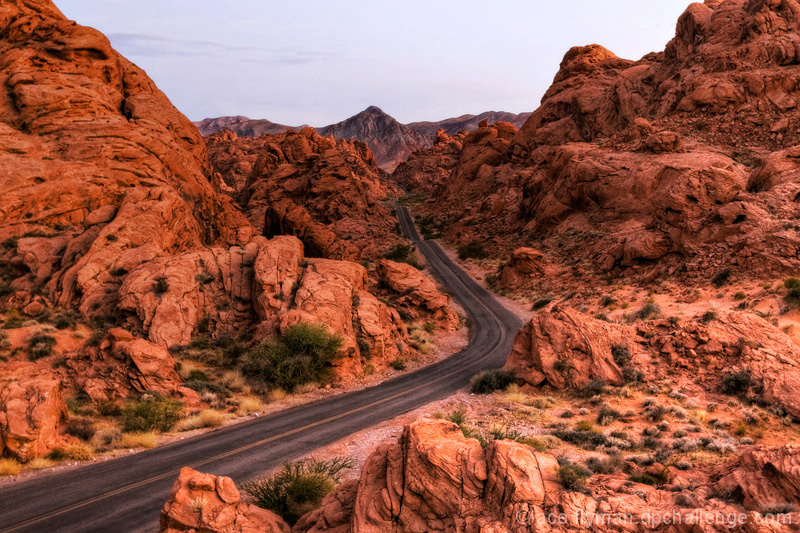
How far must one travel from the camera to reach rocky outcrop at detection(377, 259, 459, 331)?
38.4 meters

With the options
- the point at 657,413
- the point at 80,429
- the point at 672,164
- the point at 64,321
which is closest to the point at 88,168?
the point at 64,321

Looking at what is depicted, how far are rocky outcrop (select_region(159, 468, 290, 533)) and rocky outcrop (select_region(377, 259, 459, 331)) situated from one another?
28615 mm

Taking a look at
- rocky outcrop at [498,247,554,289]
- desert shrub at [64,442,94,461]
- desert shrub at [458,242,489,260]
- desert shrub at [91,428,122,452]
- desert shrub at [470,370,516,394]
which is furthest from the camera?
desert shrub at [458,242,489,260]

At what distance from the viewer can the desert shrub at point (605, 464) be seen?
10.6 meters

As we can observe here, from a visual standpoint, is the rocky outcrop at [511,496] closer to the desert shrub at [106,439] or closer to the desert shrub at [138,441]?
the desert shrub at [138,441]

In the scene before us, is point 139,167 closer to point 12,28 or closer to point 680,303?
point 12,28

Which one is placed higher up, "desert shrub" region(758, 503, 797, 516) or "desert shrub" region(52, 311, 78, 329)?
"desert shrub" region(758, 503, 797, 516)

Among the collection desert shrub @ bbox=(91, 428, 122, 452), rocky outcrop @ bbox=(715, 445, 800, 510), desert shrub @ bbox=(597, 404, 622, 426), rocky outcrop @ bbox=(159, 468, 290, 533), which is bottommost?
desert shrub @ bbox=(91, 428, 122, 452)

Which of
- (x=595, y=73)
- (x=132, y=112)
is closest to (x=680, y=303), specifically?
(x=132, y=112)

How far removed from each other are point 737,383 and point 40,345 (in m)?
29.9

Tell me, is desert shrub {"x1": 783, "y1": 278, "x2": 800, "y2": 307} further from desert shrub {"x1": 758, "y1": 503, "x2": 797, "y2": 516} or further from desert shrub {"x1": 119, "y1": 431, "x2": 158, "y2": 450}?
desert shrub {"x1": 119, "y1": 431, "x2": 158, "y2": 450}

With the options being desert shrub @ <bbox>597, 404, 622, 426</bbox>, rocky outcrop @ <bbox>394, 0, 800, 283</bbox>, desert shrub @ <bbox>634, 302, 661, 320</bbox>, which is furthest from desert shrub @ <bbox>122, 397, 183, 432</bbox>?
rocky outcrop @ <bbox>394, 0, 800, 283</bbox>

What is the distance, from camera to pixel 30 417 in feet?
50.9

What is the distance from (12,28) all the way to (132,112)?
1253 centimetres
